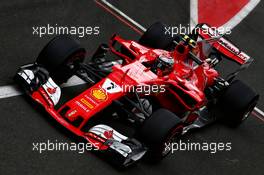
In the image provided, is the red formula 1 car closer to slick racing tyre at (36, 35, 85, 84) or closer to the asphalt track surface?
slick racing tyre at (36, 35, 85, 84)

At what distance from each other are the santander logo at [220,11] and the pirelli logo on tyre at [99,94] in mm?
6158

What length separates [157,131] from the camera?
1008cm

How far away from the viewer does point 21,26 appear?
13508 mm

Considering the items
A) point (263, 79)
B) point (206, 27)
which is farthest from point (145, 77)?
point (263, 79)

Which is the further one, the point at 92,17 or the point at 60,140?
the point at 92,17

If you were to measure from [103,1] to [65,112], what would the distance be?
19.1 ft

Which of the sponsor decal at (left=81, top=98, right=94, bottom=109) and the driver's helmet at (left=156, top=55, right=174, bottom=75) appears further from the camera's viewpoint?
the driver's helmet at (left=156, top=55, right=174, bottom=75)

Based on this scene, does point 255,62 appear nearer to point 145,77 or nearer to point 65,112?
point 145,77

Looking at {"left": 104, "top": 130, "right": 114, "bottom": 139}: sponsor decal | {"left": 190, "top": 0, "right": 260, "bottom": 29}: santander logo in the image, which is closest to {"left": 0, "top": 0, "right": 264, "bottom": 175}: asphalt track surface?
{"left": 190, "top": 0, "right": 260, "bottom": 29}: santander logo

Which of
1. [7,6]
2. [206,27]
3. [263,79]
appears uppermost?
[206,27]

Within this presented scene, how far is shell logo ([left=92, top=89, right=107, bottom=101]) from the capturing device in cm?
1048

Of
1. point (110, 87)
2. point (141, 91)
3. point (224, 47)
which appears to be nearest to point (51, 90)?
point (110, 87)
